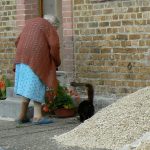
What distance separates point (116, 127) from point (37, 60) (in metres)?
2.50

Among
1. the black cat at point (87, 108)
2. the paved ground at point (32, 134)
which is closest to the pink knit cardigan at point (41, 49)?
the black cat at point (87, 108)

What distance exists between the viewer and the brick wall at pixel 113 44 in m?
11.3

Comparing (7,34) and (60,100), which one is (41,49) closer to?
(60,100)

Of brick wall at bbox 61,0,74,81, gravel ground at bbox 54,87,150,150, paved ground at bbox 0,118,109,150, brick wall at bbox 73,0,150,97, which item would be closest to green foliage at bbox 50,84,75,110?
paved ground at bbox 0,118,109,150

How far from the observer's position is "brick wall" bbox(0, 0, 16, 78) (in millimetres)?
13859

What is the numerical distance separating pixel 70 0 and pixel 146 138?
5.17 m

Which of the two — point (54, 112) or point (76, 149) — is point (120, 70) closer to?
point (54, 112)

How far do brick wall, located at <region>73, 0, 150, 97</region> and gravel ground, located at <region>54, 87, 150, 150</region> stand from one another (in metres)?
1.62

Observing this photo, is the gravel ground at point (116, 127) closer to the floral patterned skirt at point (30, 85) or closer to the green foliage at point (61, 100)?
the floral patterned skirt at point (30, 85)

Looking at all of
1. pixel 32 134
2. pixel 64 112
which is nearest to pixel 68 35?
pixel 64 112

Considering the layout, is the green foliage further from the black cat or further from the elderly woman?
the elderly woman

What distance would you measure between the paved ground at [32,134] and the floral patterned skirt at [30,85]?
1.67 ft

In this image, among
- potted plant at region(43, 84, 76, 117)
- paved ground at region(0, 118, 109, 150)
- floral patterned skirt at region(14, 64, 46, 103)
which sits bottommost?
paved ground at region(0, 118, 109, 150)

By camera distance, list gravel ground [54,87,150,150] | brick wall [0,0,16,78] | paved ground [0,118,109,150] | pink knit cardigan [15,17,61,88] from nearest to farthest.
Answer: gravel ground [54,87,150,150] < paved ground [0,118,109,150] < pink knit cardigan [15,17,61,88] < brick wall [0,0,16,78]
